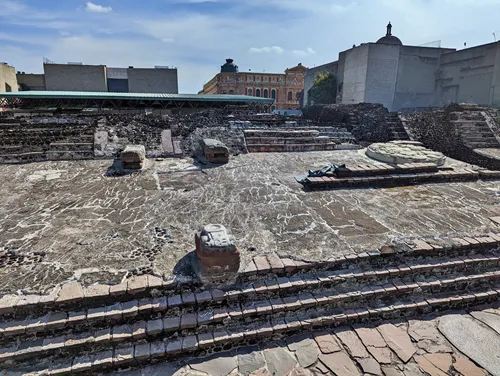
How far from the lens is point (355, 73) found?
25156mm

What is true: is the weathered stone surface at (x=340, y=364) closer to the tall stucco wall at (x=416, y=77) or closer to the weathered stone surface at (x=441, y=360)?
the weathered stone surface at (x=441, y=360)

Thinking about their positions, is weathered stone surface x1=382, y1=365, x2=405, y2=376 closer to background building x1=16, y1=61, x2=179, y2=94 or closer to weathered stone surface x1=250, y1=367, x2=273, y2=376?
weathered stone surface x1=250, y1=367, x2=273, y2=376

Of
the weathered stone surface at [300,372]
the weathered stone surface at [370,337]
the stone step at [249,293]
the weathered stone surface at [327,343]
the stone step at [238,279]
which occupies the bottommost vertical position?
the weathered stone surface at [300,372]

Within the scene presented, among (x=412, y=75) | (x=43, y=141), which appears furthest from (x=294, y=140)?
(x=412, y=75)

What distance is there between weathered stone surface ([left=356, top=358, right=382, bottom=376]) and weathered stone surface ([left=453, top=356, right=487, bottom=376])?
2.07 feet

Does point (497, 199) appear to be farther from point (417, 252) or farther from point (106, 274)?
point (106, 274)

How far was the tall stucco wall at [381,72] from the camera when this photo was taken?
77.5 feet

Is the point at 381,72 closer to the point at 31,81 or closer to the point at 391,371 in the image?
the point at 391,371

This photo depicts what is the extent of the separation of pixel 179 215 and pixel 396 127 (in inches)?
347

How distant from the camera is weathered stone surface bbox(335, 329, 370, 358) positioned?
265 cm

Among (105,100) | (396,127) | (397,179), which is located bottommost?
(397,179)

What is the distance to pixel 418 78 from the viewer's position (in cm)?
2511

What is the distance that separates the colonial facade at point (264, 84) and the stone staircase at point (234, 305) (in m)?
35.4

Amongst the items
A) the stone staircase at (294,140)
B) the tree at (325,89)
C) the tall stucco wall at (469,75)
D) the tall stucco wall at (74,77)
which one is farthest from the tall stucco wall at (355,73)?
the tall stucco wall at (74,77)
